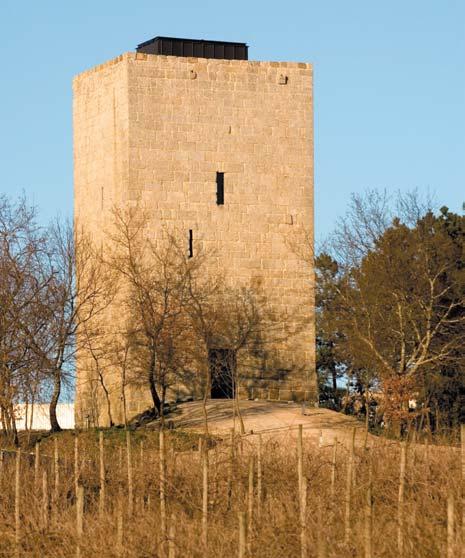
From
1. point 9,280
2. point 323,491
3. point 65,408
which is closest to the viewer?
point 323,491

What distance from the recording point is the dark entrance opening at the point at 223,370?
36406 mm

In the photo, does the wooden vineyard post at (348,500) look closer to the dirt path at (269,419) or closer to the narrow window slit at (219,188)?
the dirt path at (269,419)

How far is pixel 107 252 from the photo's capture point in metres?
37.0

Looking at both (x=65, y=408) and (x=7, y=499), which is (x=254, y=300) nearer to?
(x=65, y=408)

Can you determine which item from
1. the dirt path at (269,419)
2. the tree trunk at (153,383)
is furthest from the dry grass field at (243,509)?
the tree trunk at (153,383)

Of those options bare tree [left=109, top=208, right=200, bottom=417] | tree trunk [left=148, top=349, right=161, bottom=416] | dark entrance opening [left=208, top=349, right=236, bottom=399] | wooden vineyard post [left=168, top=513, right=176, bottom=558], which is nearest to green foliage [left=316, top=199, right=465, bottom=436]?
dark entrance opening [left=208, top=349, right=236, bottom=399]

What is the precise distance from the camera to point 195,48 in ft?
126

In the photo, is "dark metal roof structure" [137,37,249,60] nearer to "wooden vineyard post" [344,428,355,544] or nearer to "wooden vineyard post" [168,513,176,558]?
"wooden vineyard post" [344,428,355,544]

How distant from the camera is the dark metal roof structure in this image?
38094mm

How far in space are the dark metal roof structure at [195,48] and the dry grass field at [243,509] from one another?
1631cm

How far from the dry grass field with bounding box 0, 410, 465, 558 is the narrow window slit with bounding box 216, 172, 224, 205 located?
47.1ft

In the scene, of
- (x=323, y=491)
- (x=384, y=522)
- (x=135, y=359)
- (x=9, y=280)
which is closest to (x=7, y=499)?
(x=323, y=491)

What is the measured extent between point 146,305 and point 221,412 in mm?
3002

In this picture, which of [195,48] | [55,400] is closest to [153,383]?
[55,400]
